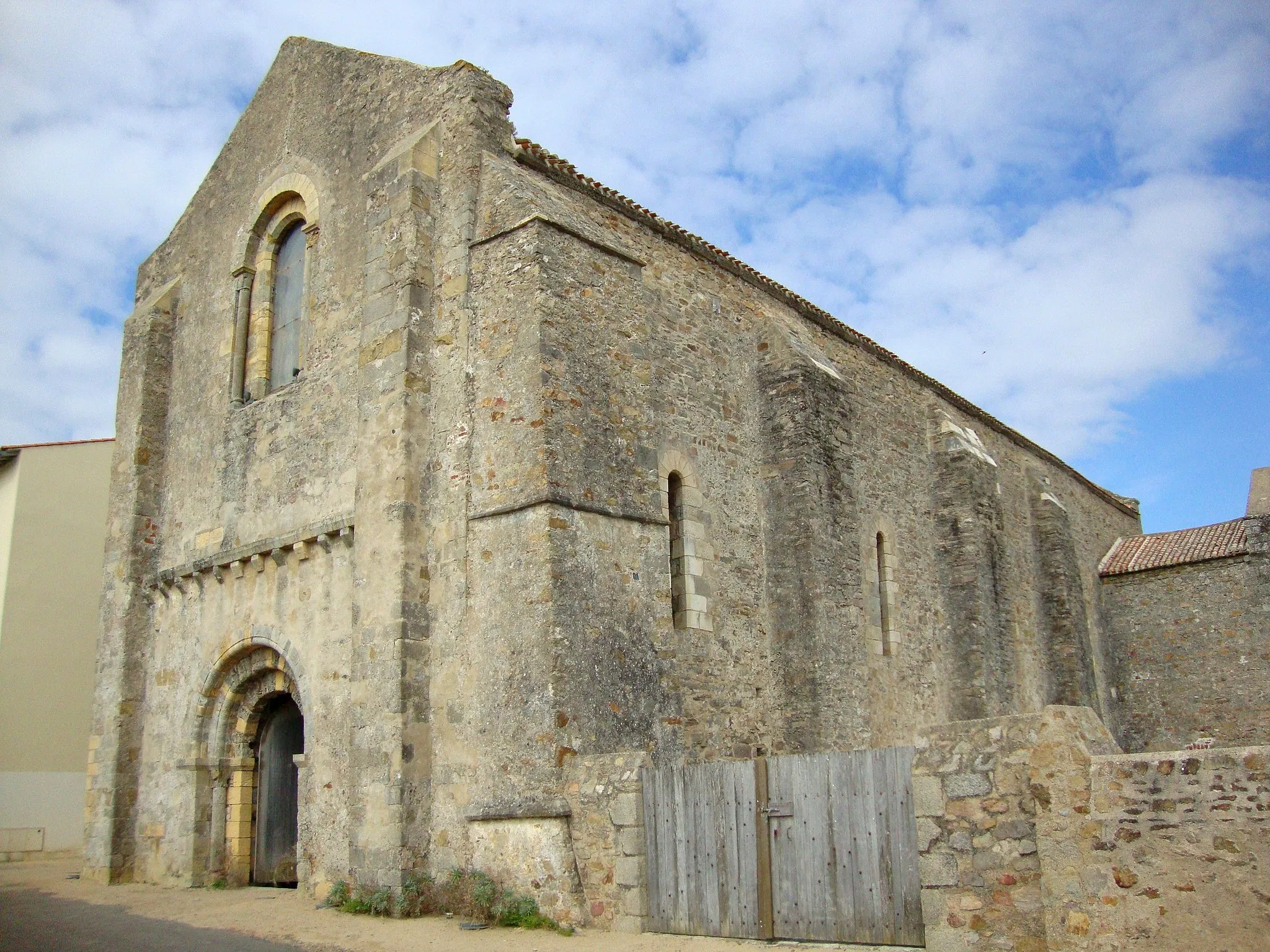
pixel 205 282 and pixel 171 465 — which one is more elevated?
pixel 205 282

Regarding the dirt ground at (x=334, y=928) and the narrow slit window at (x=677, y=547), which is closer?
the dirt ground at (x=334, y=928)

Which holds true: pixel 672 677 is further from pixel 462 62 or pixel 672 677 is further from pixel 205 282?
pixel 205 282

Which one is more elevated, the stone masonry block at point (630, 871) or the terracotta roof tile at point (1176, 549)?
the terracotta roof tile at point (1176, 549)

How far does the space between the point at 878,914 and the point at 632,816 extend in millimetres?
2197

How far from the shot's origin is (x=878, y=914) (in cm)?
714

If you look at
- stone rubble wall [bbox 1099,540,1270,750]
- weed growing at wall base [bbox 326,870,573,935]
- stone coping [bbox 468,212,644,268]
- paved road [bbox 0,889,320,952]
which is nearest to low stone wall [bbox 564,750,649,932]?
weed growing at wall base [bbox 326,870,573,935]

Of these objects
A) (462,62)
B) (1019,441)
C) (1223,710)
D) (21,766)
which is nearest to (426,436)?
(462,62)

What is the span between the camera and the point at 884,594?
50.3 ft

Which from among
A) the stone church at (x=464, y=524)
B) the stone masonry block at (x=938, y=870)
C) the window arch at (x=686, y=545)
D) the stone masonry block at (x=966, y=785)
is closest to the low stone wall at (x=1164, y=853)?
the stone masonry block at (x=966, y=785)

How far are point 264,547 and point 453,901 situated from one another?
479 centimetres

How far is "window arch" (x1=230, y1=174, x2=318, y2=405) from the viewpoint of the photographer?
1326 cm

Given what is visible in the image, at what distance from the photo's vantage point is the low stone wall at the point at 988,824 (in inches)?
→ 242

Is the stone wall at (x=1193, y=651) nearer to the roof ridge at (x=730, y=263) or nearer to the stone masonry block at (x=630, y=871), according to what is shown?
the roof ridge at (x=730, y=263)

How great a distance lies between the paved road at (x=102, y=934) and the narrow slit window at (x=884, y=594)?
9.25m
